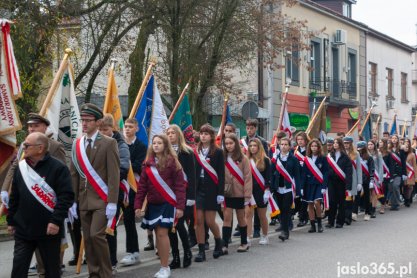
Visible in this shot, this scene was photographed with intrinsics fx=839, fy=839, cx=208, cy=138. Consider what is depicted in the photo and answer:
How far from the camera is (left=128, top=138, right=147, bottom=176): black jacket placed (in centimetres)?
1113

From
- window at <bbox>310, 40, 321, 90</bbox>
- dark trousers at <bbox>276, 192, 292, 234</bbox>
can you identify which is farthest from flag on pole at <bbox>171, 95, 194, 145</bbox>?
window at <bbox>310, 40, 321, 90</bbox>

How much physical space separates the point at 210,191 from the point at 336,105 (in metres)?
27.3

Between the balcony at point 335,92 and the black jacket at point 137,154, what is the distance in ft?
82.8

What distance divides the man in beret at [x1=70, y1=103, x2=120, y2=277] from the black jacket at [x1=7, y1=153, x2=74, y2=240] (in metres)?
1.24

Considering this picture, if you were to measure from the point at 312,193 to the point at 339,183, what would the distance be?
120cm

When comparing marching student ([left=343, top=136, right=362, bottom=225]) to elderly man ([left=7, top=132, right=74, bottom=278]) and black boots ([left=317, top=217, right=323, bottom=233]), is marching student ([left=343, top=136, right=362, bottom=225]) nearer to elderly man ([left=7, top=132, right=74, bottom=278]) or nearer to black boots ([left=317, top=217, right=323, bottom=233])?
black boots ([left=317, top=217, right=323, bottom=233])

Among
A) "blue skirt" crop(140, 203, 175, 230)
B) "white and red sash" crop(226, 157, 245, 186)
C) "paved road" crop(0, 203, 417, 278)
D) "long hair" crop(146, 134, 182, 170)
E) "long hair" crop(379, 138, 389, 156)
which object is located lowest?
"paved road" crop(0, 203, 417, 278)

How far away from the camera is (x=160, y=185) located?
32.0 feet

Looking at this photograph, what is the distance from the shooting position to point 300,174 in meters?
15.4

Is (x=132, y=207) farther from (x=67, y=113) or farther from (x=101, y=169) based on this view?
(x=101, y=169)

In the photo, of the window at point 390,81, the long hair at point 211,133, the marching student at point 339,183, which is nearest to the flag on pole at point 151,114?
the long hair at point 211,133

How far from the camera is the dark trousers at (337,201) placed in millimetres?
16031

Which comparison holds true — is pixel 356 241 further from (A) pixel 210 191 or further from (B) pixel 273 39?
(B) pixel 273 39

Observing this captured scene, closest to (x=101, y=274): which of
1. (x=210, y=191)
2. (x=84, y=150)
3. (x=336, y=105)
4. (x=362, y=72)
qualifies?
(x=84, y=150)
